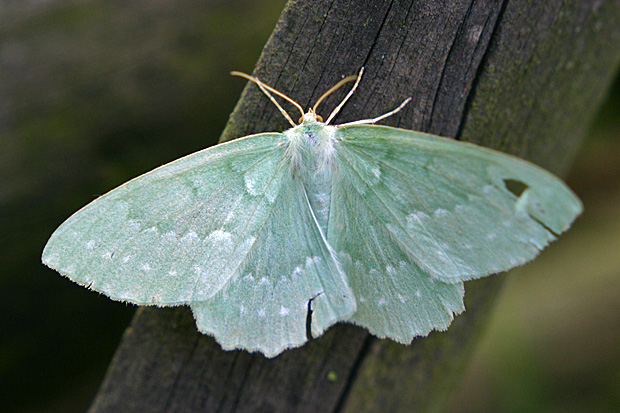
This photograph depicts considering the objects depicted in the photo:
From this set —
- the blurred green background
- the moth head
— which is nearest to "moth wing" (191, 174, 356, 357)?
the moth head

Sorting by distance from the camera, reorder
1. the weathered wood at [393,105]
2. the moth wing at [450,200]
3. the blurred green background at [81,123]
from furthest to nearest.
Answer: the blurred green background at [81,123] → the weathered wood at [393,105] → the moth wing at [450,200]

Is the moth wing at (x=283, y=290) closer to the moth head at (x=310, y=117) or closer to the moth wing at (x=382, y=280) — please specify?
the moth wing at (x=382, y=280)

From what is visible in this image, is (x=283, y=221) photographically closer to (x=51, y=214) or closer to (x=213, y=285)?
(x=213, y=285)

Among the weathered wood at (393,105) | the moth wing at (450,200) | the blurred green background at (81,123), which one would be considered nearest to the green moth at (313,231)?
the moth wing at (450,200)

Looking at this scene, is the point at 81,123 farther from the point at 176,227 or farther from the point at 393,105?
the point at 393,105

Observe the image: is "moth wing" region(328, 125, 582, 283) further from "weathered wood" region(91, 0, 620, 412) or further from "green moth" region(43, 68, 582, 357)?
"weathered wood" region(91, 0, 620, 412)
